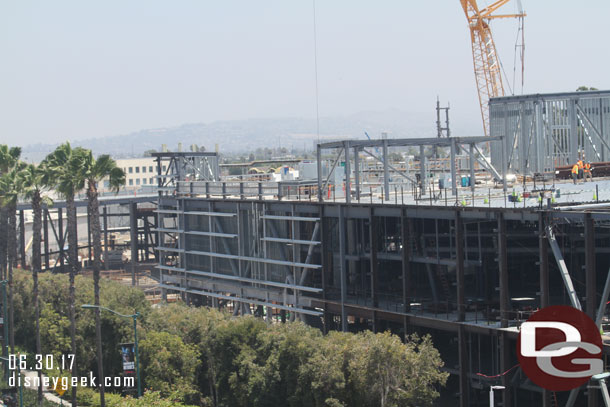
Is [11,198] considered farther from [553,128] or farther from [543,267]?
[553,128]

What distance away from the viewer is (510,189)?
200 feet

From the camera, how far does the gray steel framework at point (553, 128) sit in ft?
214

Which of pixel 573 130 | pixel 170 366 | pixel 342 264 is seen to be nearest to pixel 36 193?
pixel 170 366

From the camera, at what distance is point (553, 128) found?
218ft

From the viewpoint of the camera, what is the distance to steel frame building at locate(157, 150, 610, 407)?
43031 mm

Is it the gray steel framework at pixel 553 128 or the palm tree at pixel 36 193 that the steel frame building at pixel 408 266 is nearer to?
the palm tree at pixel 36 193

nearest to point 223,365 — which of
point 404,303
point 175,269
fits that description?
point 404,303

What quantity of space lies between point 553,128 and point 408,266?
23.6 metres

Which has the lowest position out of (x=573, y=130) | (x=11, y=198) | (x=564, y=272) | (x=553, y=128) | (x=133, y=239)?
(x=133, y=239)

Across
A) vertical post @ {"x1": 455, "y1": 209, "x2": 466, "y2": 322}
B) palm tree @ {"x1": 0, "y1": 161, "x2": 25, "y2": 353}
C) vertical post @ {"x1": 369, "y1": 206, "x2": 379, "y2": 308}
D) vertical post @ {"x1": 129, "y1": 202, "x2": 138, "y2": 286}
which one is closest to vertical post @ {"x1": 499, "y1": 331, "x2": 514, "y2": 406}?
vertical post @ {"x1": 455, "y1": 209, "x2": 466, "y2": 322}

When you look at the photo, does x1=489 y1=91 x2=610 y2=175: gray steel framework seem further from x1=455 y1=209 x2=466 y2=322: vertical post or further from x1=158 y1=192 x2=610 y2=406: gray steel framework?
x1=455 y1=209 x2=466 y2=322: vertical post

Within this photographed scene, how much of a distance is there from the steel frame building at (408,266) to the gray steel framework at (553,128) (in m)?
16.0

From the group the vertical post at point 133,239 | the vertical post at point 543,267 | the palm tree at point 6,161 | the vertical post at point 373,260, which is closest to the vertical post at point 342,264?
the vertical post at point 373,260

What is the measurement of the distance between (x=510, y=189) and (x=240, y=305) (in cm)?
2059
